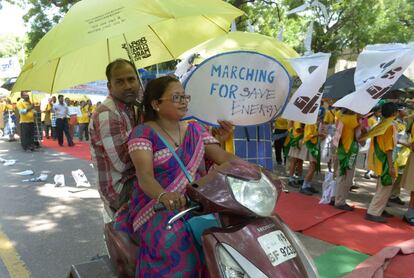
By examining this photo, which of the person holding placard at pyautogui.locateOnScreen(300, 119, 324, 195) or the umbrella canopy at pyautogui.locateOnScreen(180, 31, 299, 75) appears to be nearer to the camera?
the umbrella canopy at pyautogui.locateOnScreen(180, 31, 299, 75)

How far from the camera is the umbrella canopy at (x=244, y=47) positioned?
348cm

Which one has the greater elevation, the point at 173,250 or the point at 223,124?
the point at 223,124

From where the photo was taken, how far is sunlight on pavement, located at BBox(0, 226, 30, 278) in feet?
11.8

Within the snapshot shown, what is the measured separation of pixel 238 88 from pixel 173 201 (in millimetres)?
1544

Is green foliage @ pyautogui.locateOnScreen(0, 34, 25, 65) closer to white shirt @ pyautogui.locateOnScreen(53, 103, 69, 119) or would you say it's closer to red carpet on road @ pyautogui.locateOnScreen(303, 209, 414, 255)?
white shirt @ pyautogui.locateOnScreen(53, 103, 69, 119)

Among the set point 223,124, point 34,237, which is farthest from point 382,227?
point 34,237

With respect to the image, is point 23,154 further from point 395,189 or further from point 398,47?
point 398,47

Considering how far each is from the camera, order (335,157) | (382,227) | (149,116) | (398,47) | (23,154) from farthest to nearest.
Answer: (23,154) → (335,157) → (382,227) → (398,47) → (149,116)

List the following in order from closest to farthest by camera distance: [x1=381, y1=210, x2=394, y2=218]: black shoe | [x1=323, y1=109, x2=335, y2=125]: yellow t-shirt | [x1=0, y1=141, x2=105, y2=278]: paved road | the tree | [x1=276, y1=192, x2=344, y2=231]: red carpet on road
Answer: [x1=0, y1=141, x2=105, y2=278]: paved road
[x1=276, y1=192, x2=344, y2=231]: red carpet on road
[x1=381, y1=210, x2=394, y2=218]: black shoe
[x1=323, y1=109, x2=335, y2=125]: yellow t-shirt
the tree

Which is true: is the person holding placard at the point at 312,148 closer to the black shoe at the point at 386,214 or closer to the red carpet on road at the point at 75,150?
the black shoe at the point at 386,214

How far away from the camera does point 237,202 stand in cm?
159

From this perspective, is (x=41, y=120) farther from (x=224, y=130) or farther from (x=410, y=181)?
(x=224, y=130)

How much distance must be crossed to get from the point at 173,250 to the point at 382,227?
3.82 metres

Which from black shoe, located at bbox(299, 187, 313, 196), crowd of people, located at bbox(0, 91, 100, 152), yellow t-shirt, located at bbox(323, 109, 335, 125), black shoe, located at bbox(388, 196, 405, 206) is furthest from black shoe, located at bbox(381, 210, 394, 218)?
crowd of people, located at bbox(0, 91, 100, 152)
